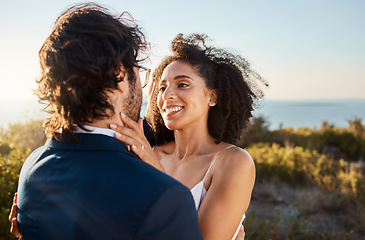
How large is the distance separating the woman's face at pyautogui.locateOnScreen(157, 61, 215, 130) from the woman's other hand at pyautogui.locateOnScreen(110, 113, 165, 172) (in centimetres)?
83

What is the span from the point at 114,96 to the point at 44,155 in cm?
38

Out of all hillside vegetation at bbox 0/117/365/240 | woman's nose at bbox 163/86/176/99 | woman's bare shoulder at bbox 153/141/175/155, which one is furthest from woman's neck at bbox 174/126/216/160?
hillside vegetation at bbox 0/117/365/240

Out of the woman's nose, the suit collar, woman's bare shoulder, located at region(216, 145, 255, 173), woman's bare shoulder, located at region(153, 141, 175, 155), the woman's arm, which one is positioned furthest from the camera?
woman's bare shoulder, located at region(153, 141, 175, 155)

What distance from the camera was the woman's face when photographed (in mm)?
Answer: 2623

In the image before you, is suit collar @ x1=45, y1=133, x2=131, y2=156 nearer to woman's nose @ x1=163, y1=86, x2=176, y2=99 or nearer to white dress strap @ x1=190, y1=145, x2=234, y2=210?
white dress strap @ x1=190, y1=145, x2=234, y2=210

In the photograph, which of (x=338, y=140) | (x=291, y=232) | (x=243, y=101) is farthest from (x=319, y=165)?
(x=243, y=101)

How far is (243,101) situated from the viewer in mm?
2832

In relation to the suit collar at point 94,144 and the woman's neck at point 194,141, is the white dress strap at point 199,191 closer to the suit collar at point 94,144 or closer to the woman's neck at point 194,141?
the woman's neck at point 194,141

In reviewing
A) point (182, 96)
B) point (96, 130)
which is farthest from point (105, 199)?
point (182, 96)

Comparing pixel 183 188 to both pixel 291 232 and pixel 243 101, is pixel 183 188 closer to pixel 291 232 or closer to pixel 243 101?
pixel 243 101

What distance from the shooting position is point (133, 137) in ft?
5.21

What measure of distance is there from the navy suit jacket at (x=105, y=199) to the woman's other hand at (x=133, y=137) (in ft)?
0.34

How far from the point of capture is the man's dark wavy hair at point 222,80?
2.76m

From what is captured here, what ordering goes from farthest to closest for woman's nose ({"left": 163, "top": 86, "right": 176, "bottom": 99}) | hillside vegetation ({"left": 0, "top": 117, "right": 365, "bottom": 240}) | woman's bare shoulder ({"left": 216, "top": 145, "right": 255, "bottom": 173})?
hillside vegetation ({"left": 0, "top": 117, "right": 365, "bottom": 240}) → woman's nose ({"left": 163, "top": 86, "right": 176, "bottom": 99}) → woman's bare shoulder ({"left": 216, "top": 145, "right": 255, "bottom": 173})
